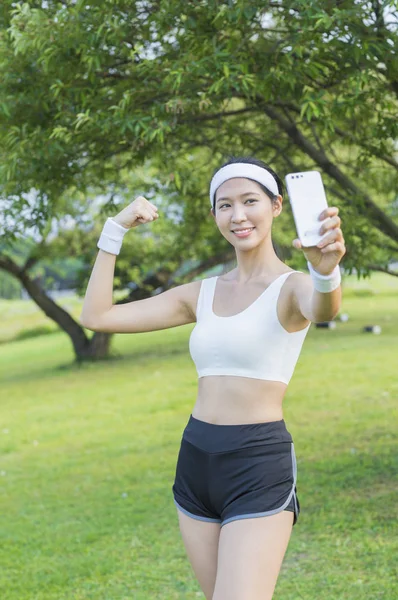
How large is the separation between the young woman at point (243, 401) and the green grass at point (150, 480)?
8.85 feet

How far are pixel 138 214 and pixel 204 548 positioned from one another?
4.01ft

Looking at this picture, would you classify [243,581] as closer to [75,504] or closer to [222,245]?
[75,504]

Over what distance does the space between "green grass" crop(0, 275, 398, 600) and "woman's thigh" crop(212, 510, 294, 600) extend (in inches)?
108

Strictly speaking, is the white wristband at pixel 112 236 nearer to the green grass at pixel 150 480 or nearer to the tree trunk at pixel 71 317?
the green grass at pixel 150 480

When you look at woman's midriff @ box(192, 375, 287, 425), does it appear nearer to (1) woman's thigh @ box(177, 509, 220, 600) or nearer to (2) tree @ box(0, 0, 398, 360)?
(1) woman's thigh @ box(177, 509, 220, 600)

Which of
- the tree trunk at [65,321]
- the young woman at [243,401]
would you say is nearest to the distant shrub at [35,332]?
the tree trunk at [65,321]

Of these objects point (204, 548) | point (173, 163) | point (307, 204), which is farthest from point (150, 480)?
point (307, 204)

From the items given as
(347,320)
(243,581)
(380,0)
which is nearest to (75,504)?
(380,0)

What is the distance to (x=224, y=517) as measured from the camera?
305 cm

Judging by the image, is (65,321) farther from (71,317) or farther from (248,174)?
(248,174)

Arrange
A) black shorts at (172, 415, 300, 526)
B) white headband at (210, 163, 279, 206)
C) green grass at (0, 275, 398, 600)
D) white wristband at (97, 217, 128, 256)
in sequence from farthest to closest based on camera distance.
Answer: green grass at (0, 275, 398, 600)
white wristband at (97, 217, 128, 256)
white headband at (210, 163, 279, 206)
black shorts at (172, 415, 300, 526)

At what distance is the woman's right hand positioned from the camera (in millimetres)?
3211

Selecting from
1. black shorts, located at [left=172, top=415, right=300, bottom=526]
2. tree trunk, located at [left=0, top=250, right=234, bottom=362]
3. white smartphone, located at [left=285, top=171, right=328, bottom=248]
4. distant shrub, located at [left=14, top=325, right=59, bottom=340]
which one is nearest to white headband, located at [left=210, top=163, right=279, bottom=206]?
white smartphone, located at [left=285, top=171, right=328, bottom=248]

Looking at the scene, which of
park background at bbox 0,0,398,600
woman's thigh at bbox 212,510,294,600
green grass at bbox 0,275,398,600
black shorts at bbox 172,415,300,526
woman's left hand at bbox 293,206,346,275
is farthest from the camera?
green grass at bbox 0,275,398,600
